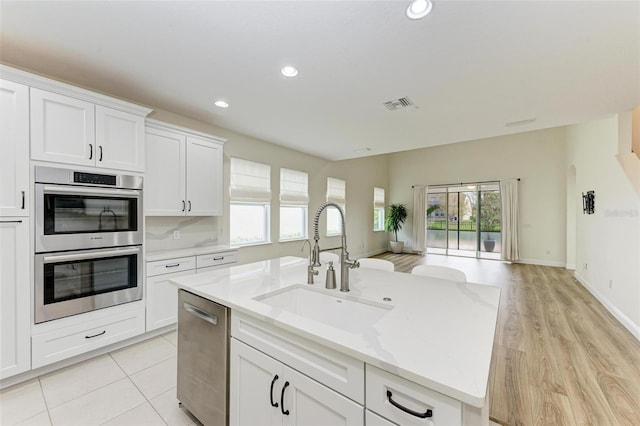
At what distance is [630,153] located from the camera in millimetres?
3178

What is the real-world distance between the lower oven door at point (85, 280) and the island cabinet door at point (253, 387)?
5.97 ft

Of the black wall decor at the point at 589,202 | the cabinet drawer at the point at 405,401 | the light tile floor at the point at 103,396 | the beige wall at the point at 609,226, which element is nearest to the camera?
the cabinet drawer at the point at 405,401

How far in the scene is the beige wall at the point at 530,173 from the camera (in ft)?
21.4

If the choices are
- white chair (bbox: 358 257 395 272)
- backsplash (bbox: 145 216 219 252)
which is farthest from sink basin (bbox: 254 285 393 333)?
backsplash (bbox: 145 216 219 252)

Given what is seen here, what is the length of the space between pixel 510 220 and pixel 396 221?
9.88 feet

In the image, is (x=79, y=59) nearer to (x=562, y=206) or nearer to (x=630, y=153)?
(x=630, y=153)

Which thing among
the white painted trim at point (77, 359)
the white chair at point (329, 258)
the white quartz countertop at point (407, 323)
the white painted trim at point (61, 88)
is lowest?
the white painted trim at point (77, 359)

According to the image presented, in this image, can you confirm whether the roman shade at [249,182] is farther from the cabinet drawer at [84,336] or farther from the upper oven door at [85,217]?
the cabinet drawer at [84,336]

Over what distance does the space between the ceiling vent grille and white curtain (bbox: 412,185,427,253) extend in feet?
19.2

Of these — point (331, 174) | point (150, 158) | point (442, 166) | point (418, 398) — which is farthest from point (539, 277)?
point (150, 158)

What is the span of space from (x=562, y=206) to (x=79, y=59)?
9.20m

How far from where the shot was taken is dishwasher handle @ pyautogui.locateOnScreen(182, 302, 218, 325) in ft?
4.78

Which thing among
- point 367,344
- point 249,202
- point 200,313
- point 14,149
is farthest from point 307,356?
point 249,202

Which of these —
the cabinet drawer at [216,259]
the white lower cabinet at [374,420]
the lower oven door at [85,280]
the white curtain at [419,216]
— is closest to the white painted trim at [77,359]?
the lower oven door at [85,280]
